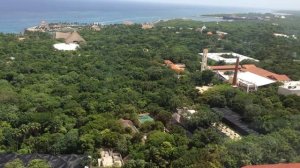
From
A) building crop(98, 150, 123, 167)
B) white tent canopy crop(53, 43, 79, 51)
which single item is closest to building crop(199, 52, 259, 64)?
white tent canopy crop(53, 43, 79, 51)

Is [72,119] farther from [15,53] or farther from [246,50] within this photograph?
[246,50]

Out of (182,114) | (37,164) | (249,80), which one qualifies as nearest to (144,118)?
(182,114)

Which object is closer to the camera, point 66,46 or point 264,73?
point 264,73

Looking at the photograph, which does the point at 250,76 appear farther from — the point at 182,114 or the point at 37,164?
the point at 37,164

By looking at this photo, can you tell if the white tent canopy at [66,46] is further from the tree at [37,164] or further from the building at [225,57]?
the tree at [37,164]

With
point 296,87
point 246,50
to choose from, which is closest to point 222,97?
point 296,87

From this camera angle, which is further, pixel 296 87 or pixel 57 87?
pixel 296 87

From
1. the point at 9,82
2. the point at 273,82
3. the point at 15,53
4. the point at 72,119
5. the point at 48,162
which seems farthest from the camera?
the point at 15,53
